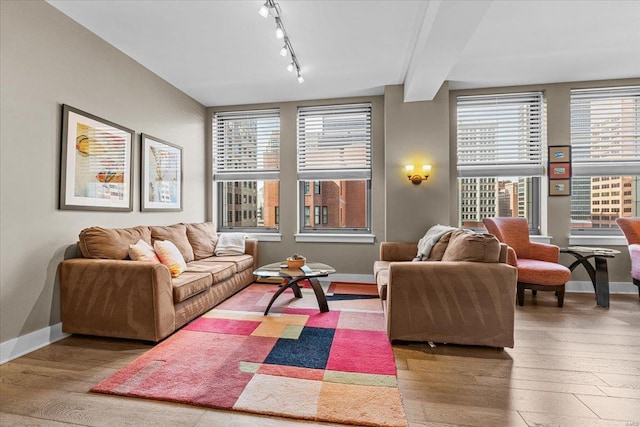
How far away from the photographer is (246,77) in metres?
3.87

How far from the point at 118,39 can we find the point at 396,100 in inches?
129

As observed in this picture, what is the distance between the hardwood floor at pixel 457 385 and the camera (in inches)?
61.7

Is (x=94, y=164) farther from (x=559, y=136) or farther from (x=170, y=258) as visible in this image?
(x=559, y=136)

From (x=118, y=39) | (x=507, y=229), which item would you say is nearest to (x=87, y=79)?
(x=118, y=39)

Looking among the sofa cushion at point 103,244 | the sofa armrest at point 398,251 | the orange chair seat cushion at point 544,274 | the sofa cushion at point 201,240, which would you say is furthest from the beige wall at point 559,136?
the sofa cushion at point 103,244

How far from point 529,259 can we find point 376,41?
3.13m

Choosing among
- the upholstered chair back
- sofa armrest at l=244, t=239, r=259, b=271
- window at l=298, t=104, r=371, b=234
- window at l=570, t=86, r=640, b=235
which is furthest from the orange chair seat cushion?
sofa armrest at l=244, t=239, r=259, b=271

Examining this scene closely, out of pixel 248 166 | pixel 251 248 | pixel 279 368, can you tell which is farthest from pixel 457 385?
pixel 248 166

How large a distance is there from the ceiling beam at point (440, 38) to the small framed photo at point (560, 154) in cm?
189

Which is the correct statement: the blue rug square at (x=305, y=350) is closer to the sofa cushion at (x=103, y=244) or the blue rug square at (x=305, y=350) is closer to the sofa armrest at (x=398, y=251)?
the sofa armrest at (x=398, y=251)

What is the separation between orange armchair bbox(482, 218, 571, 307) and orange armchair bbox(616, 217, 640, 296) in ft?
2.63

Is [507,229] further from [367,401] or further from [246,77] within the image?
[246,77]

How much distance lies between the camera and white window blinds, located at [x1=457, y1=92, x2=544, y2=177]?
4.21m

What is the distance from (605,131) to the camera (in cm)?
406
